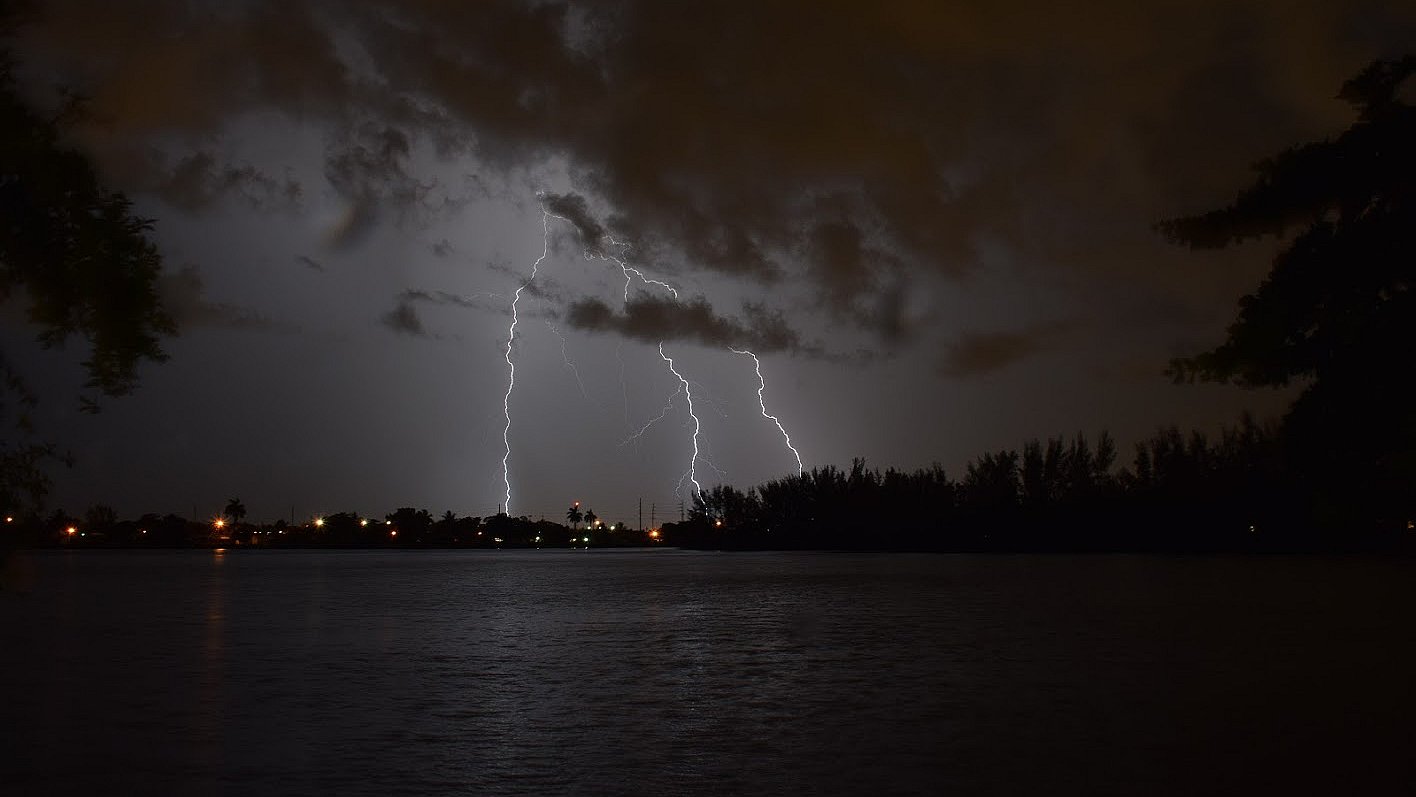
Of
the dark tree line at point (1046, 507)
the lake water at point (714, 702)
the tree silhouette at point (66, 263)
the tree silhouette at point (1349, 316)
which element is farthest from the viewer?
the dark tree line at point (1046, 507)

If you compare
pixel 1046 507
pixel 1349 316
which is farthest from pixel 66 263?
pixel 1046 507

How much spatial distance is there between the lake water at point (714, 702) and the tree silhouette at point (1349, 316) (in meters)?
3.01

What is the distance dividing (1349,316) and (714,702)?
10622 mm

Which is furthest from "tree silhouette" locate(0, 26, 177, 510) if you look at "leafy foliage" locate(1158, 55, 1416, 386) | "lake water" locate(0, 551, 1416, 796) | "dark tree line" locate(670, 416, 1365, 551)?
"dark tree line" locate(670, 416, 1365, 551)

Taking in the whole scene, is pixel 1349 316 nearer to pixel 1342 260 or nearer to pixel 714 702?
pixel 1342 260

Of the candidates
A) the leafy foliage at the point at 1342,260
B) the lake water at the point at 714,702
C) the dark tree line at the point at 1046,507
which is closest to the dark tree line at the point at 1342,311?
the leafy foliage at the point at 1342,260

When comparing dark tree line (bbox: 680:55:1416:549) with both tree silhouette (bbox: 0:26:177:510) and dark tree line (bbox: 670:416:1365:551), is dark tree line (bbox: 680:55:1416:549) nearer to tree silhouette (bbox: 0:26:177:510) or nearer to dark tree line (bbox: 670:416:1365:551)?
tree silhouette (bbox: 0:26:177:510)

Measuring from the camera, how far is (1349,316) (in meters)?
17.4

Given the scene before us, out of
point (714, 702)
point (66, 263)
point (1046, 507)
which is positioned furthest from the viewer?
point (1046, 507)

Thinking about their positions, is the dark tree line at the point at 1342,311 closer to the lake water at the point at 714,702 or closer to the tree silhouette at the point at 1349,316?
the tree silhouette at the point at 1349,316

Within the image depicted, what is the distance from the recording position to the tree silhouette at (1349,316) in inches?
677

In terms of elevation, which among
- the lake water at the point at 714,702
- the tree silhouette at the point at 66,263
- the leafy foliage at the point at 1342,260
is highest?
the leafy foliage at the point at 1342,260

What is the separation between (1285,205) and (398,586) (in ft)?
134

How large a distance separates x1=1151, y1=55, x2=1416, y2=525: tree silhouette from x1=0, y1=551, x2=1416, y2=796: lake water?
9.89 ft
